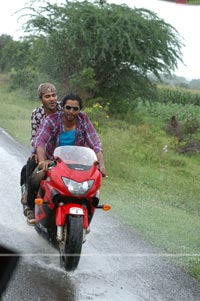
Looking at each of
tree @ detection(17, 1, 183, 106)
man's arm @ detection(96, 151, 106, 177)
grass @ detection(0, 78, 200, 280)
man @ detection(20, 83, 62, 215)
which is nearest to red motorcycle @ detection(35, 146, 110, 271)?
man's arm @ detection(96, 151, 106, 177)

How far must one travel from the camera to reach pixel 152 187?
34.0ft

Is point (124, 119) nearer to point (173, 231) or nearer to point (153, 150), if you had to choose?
point (153, 150)

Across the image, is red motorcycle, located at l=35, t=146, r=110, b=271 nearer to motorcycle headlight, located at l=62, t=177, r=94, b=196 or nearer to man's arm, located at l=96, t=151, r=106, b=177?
motorcycle headlight, located at l=62, t=177, r=94, b=196

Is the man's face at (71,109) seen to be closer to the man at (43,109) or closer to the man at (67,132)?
the man at (67,132)

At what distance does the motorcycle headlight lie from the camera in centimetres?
481

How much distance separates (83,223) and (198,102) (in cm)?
3186

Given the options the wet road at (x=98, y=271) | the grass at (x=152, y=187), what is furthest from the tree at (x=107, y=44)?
the wet road at (x=98, y=271)

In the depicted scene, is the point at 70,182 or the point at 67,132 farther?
the point at 67,132

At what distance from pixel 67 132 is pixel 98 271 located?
1299 mm

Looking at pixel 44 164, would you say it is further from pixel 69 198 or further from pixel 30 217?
pixel 30 217

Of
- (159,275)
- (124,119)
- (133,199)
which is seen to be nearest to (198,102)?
(124,119)

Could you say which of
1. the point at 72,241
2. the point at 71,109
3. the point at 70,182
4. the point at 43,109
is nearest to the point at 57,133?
the point at 71,109

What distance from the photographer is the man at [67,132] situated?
525cm

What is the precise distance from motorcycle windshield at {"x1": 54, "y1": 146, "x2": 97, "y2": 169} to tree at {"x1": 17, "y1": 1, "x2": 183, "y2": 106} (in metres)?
17.7
